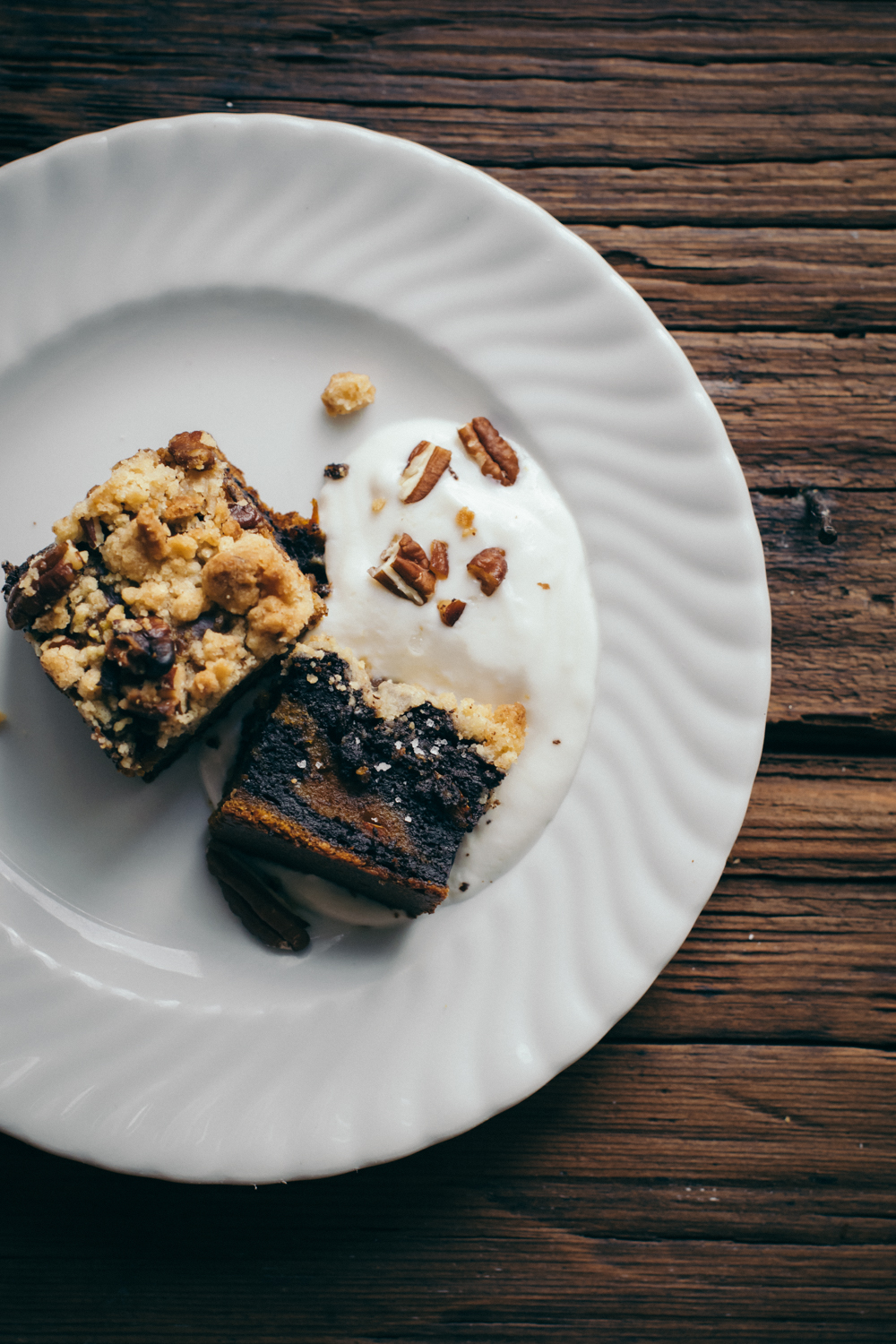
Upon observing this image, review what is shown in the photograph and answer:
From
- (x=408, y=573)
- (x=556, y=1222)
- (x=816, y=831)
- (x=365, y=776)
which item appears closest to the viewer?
(x=365, y=776)

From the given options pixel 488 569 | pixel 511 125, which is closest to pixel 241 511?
pixel 488 569

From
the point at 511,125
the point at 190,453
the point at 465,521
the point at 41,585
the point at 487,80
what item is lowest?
the point at 465,521

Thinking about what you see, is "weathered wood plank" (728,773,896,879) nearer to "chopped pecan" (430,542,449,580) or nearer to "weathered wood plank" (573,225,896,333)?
"chopped pecan" (430,542,449,580)

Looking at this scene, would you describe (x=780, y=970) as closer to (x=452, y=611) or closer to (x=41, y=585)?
(x=452, y=611)

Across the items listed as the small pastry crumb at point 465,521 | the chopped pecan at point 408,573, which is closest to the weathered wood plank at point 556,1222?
the chopped pecan at point 408,573

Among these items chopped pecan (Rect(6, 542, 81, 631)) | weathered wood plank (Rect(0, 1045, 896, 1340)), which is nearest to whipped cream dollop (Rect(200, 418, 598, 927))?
chopped pecan (Rect(6, 542, 81, 631))

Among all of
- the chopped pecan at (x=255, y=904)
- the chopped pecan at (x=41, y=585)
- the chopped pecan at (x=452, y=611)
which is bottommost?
the chopped pecan at (x=255, y=904)

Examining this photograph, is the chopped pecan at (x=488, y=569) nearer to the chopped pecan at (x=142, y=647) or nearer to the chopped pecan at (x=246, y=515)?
the chopped pecan at (x=246, y=515)

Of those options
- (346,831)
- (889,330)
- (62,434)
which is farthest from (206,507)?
(889,330)
